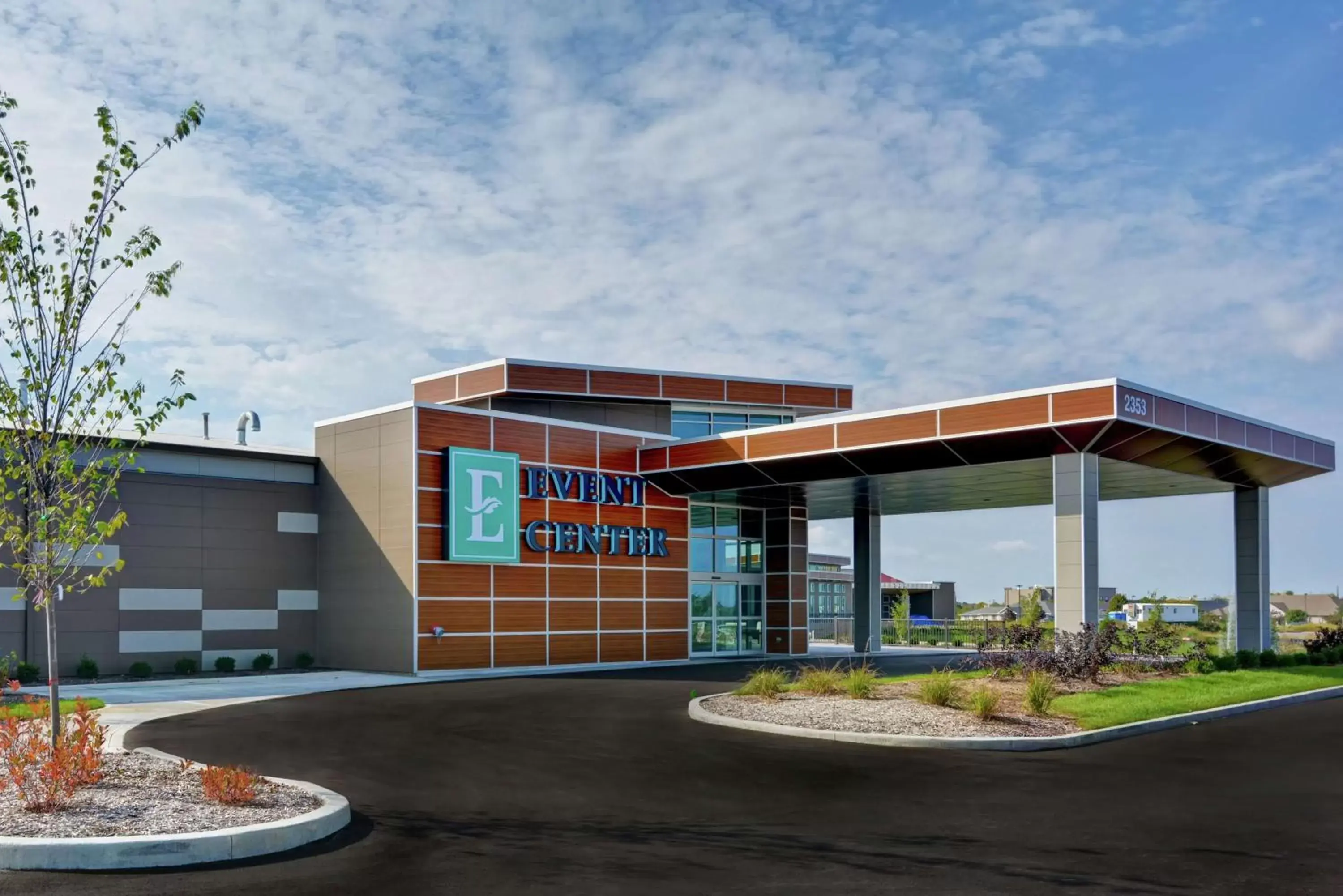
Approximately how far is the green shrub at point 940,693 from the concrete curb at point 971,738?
2.37m

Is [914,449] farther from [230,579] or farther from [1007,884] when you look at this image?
[1007,884]

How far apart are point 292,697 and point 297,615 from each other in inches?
334

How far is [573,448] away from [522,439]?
185 cm

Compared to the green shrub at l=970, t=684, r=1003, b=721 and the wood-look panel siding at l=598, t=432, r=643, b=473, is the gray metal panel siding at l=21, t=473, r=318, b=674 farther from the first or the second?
the green shrub at l=970, t=684, r=1003, b=721

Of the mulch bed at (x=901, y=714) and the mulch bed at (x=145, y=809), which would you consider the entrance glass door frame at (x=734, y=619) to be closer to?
the mulch bed at (x=901, y=714)

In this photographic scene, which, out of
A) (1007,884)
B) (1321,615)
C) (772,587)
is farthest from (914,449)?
(1321,615)

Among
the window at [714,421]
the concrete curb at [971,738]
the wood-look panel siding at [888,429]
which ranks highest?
the window at [714,421]

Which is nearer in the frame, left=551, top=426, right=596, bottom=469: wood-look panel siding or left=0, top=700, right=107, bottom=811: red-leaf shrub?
left=0, top=700, right=107, bottom=811: red-leaf shrub

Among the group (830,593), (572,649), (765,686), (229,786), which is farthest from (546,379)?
(830,593)

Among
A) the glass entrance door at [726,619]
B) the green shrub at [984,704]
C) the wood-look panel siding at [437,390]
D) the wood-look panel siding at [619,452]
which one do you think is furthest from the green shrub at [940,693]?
the wood-look panel siding at [437,390]

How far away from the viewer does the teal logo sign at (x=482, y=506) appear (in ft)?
91.7

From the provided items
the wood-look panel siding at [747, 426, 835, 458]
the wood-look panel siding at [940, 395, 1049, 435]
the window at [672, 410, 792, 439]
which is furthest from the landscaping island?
the window at [672, 410, 792, 439]

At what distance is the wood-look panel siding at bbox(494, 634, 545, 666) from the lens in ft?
95.3

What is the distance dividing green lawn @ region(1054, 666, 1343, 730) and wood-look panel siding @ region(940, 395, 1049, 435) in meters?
5.99
